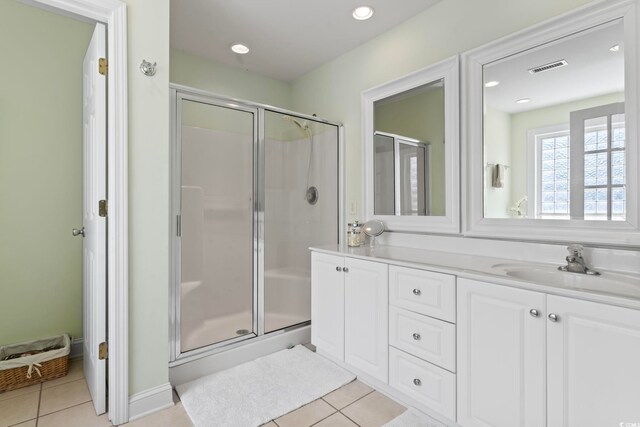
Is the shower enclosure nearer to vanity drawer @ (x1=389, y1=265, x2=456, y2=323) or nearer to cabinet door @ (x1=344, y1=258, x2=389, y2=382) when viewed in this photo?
cabinet door @ (x1=344, y1=258, x2=389, y2=382)

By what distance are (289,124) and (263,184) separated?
0.54 metres

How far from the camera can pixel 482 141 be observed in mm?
1865

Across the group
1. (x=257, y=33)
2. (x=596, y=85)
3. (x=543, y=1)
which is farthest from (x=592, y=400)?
(x=257, y=33)

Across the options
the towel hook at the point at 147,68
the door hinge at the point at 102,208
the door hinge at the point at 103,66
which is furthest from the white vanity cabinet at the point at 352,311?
the door hinge at the point at 103,66

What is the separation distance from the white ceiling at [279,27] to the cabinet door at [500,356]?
73.3 inches

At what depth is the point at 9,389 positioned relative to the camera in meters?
1.91

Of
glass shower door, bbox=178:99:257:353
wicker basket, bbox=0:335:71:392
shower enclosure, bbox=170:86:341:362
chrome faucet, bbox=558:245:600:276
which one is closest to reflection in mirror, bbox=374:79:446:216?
shower enclosure, bbox=170:86:341:362

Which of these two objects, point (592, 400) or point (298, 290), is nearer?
point (592, 400)

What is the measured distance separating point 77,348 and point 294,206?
6.19 ft

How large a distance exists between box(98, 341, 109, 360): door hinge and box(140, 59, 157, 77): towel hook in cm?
140

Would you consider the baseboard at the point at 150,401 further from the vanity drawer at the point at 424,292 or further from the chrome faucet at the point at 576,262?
the chrome faucet at the point at 576,262

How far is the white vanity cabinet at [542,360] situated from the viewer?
1037mm

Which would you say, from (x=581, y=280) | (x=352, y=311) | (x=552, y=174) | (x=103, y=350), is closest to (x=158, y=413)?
(x=103, y=350)

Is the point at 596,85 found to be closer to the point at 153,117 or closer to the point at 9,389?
the point at 153,117
